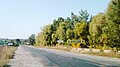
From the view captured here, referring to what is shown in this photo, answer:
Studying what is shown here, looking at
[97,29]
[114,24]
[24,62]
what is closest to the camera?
[24,62]

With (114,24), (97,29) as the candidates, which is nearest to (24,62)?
(114,24)

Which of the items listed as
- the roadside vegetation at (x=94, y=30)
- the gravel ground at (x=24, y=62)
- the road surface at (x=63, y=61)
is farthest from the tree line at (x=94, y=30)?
the gravel ground at (x=24, y=62)

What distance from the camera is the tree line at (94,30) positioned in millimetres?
50125

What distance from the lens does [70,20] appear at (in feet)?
394

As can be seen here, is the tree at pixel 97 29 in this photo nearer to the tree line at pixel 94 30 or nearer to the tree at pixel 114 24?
the tree line at pixel 94 30

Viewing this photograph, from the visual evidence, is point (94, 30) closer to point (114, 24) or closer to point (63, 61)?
point (114, 24)

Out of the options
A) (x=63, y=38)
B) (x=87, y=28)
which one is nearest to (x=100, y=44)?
(x=87, y=28)

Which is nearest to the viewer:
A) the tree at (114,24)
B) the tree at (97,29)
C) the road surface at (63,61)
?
the road surface at (63,61)

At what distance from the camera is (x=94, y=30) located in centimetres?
8350

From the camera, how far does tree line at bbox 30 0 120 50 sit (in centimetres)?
5012

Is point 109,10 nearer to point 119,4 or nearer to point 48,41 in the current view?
point 119,4

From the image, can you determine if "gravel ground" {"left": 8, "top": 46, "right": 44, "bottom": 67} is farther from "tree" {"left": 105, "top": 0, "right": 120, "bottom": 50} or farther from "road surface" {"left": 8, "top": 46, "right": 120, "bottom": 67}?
"tree" {"left": 105, "top": 0, "right": 120, "bottom": 50}

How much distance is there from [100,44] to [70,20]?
136ft

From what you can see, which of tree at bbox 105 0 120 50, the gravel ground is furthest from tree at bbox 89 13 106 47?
the gravel ground
